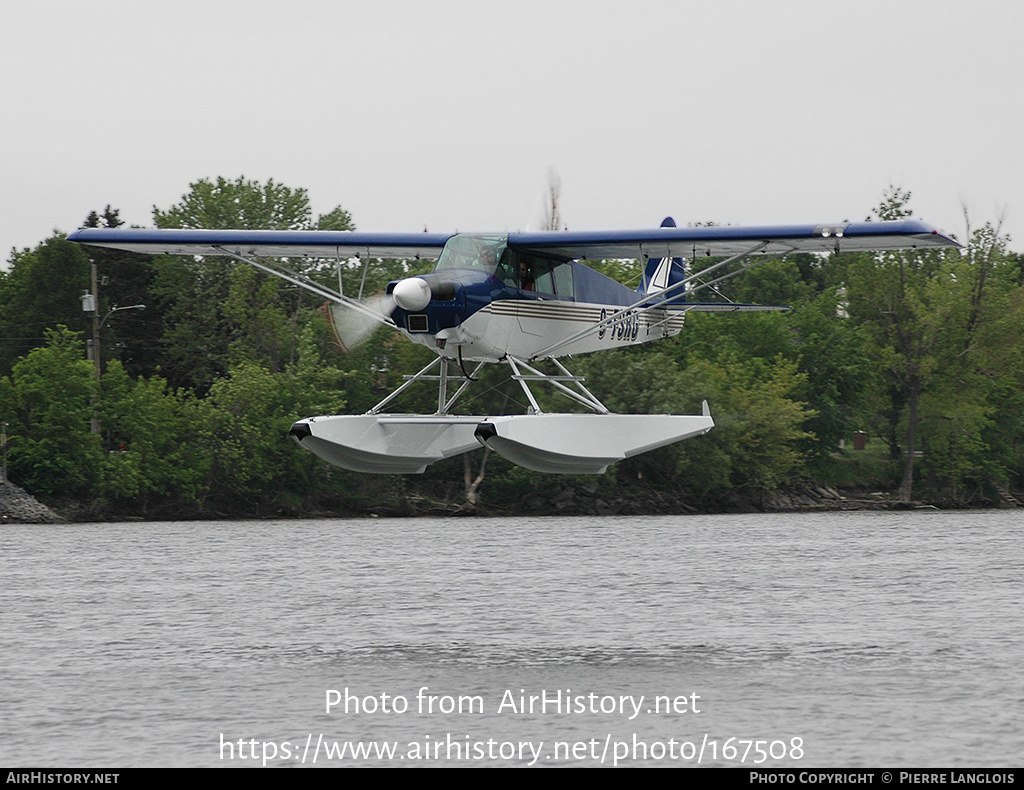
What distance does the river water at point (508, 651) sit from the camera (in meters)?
17.7

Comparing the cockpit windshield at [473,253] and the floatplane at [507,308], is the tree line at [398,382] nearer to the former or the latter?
the floatplane at [507,308]

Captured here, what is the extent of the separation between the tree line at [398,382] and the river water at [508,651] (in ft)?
17.4

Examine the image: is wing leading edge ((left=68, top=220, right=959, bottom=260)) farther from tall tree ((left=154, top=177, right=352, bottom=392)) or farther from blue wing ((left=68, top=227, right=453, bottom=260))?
tall tree ((left=154, top=177, right=352, bottom=392))

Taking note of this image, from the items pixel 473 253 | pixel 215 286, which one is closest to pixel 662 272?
pixel 473 253

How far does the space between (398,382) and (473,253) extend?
122ft

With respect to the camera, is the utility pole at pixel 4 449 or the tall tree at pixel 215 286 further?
the tall tree at pixel 215 286

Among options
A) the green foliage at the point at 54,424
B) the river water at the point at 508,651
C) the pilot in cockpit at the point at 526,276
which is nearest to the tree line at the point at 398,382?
the green foliage at the point at 54,424

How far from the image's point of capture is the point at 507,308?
19422 mm

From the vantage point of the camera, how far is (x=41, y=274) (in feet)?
194

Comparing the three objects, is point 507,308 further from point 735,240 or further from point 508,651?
point 508,651

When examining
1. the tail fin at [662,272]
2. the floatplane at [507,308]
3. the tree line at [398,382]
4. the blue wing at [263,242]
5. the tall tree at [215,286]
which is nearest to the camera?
the floatplane at [507,308]

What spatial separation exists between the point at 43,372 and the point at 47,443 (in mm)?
2656

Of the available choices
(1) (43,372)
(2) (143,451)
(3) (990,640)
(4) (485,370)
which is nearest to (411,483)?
(4) (485,370)
